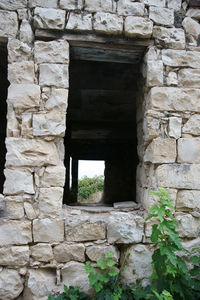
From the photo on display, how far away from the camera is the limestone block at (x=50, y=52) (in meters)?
2.45

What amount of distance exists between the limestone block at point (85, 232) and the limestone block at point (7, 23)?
2.04m

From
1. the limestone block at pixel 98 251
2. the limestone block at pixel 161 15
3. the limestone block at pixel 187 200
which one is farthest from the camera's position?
the limestone block at pixel 161 15

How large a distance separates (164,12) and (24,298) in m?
3.28

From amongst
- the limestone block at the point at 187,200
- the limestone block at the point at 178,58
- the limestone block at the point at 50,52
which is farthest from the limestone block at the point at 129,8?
the limestone block at the point at 187,200

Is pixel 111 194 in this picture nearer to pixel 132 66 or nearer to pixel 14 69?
pixel 132 66

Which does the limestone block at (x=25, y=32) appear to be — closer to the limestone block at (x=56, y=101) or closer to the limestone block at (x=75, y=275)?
the limestone block at (x=56, y=101)

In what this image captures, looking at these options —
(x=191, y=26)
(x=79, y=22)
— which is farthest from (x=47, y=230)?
(x=191, y=26)

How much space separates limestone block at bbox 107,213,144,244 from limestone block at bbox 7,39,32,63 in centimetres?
189

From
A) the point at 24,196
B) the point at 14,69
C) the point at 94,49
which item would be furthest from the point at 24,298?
the point at 94,49

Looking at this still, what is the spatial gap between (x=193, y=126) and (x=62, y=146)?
4.60 ft

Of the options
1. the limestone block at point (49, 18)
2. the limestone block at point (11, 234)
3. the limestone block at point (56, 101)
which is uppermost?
the limestone block at point (49, 18)

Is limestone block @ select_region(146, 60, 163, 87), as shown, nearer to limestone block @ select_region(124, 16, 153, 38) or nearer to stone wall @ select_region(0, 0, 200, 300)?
stone wall @ select_region(0, 0, 200, 300)

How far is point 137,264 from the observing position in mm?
2416

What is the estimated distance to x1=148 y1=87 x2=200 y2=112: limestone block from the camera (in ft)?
8.23
